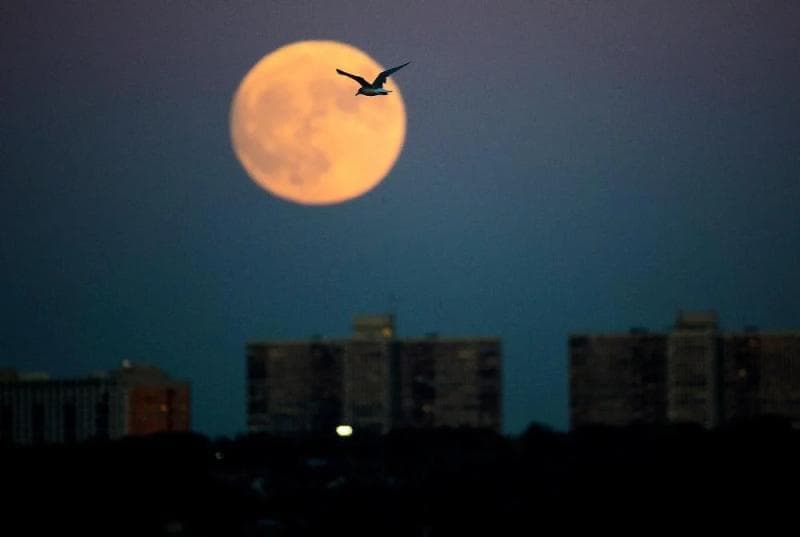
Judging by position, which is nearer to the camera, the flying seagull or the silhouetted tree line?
the flying seagull

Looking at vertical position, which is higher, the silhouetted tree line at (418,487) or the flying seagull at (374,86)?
the flying seagull at (374,86)

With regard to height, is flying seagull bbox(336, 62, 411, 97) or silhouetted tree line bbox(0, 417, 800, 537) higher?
flying seagull bbox(336, 62, 411, 97)

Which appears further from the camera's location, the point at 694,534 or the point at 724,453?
the point at 724,453

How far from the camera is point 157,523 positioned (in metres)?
101

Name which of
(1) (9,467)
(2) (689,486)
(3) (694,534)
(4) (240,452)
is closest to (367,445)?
(4) (240,452)

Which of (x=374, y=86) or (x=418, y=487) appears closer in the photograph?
(x=374, y=86)

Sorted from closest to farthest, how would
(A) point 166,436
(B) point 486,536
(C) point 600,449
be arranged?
(B) point 486,536
(C) point 600,449
(A) point 166,436

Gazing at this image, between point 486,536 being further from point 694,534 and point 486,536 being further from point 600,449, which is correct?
point 600,449

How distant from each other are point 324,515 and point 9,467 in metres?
30.4

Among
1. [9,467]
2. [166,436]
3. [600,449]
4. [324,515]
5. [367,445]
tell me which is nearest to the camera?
[324,515]

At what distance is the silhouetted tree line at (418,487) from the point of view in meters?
100

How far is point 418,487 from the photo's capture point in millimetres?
125938

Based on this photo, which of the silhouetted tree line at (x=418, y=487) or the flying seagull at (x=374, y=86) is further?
the silhouetted tree line at (x=418, y=487)

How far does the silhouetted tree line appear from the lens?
100m
